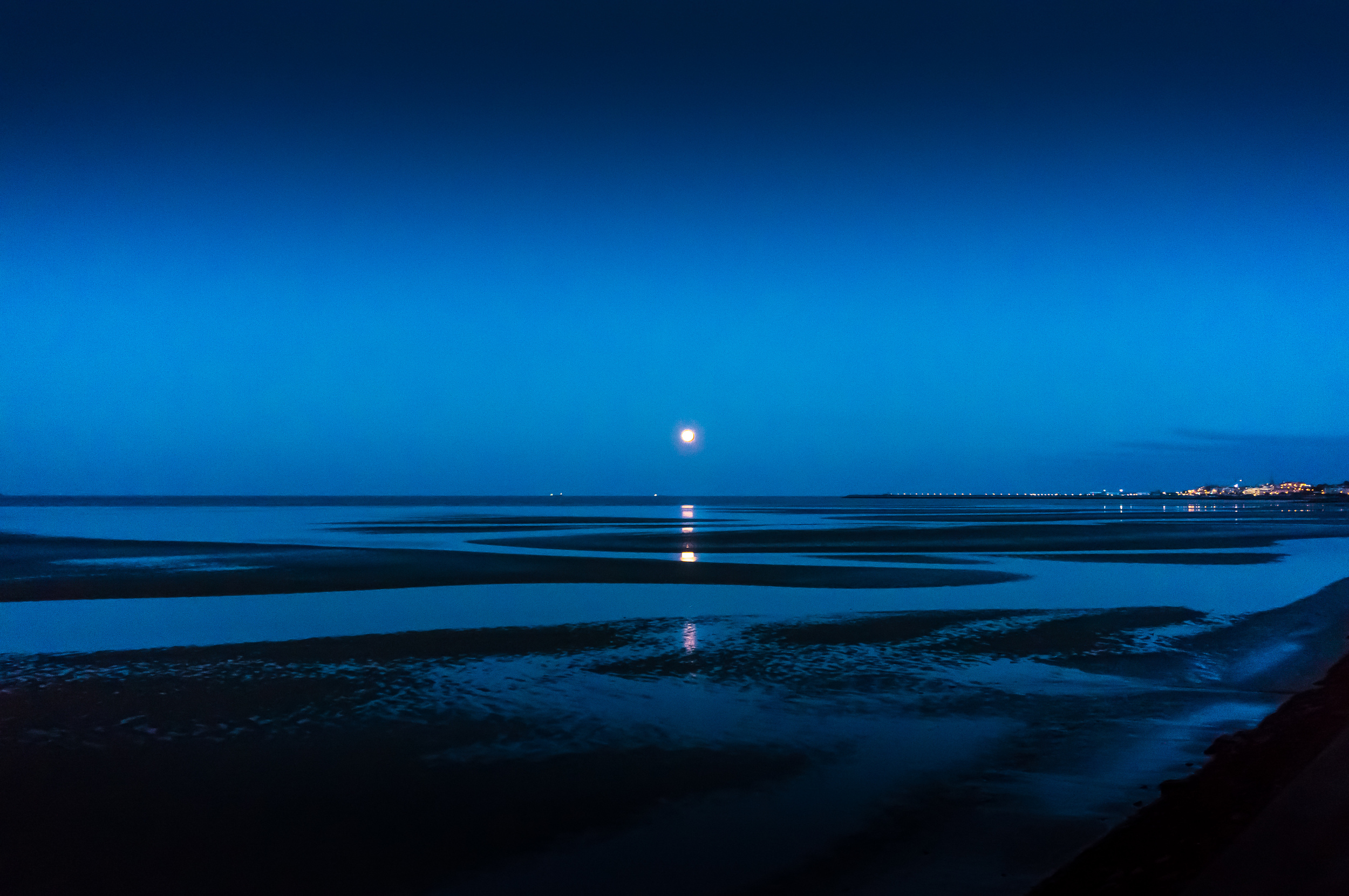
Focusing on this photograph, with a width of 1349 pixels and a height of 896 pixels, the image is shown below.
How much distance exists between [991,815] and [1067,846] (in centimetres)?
86

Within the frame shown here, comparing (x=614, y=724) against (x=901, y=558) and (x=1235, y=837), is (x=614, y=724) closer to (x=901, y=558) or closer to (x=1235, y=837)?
(x=1235, y=837)

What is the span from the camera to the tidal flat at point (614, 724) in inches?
269

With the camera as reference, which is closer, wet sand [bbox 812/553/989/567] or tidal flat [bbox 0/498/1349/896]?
tidal flat [bbox 0/498/1349/896]

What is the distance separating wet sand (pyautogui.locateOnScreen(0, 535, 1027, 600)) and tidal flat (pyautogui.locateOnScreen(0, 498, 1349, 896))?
40 cm

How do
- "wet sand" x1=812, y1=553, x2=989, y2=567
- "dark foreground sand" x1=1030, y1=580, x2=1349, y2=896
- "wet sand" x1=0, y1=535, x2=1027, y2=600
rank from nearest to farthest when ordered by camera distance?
"dark foreground sand" x1=1030, y1=580, x2=1349, y2=896, "wet sand" x1=0, y1=535, x2=1027, y2=600, "wet sand" x1=812, y1=553, x2=989, y2=567

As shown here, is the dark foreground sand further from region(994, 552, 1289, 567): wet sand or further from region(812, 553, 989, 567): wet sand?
region(994, 552, 1289, 567): wet sand

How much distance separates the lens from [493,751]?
9.45 meters

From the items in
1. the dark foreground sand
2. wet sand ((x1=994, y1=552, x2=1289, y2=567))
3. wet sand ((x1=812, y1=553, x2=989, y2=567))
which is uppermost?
the dark foreground sand

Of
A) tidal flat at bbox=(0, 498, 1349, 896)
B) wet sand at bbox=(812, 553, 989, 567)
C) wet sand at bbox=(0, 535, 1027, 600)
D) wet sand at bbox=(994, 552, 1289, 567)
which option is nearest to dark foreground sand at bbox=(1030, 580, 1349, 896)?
tidal flat at bbox=(0, 498, 1349, 896)

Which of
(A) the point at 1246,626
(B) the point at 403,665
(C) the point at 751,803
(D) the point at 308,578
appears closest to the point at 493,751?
(C) the point at 751,803

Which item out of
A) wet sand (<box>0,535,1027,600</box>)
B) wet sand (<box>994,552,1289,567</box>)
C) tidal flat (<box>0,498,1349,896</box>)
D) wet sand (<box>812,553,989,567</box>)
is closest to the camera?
tidal flat (<box>0,498,1349,896</box>)

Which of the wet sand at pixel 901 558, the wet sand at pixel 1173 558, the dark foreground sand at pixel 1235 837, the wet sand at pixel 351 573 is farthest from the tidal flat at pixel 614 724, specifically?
the wet sand at pixel 901 558

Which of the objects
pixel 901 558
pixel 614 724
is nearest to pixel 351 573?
pixel 901 558

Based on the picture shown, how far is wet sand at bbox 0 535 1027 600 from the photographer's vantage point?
77.5 ft
